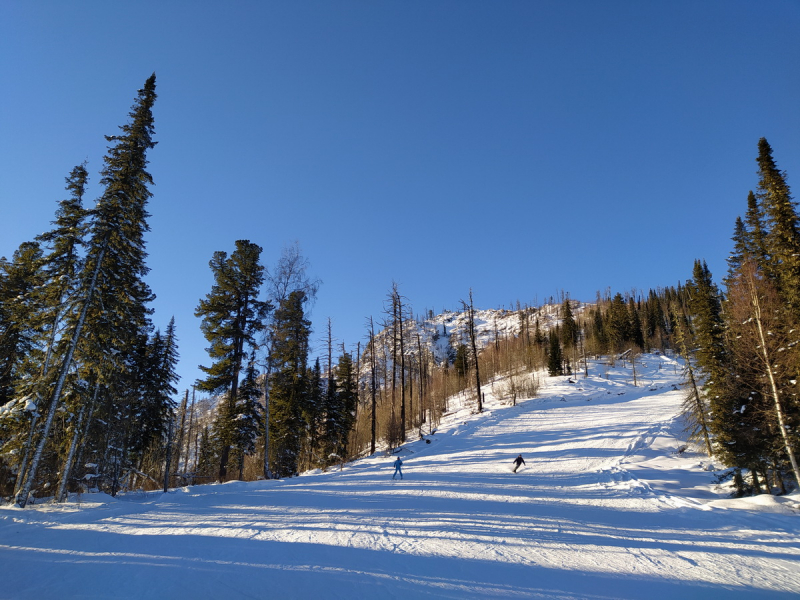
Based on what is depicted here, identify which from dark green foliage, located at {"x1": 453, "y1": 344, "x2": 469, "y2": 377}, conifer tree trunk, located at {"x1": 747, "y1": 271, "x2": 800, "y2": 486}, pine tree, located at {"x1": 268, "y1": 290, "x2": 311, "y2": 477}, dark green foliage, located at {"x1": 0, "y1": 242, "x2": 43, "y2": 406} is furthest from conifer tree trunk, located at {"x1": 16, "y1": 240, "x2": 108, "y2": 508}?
dark green foliage, located at {"x1": 453, "y1": 344, "x2": 469, "y2": 377}

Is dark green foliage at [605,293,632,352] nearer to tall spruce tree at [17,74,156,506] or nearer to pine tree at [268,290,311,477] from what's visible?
pine tree at [268,290,311,477]

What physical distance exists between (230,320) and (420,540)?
1952 cm

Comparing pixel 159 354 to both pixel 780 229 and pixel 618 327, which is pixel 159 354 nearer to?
pixel 780 229

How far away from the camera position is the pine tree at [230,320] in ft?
76.0

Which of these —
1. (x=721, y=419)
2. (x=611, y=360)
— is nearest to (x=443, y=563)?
(x=721, y=419)

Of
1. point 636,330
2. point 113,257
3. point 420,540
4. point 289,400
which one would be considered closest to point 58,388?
point 113,257

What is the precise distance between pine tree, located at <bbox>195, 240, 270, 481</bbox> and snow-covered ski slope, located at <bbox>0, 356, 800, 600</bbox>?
21.2ft

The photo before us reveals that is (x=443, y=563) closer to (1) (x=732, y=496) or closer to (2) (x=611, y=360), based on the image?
(1) (x=732, y=496)

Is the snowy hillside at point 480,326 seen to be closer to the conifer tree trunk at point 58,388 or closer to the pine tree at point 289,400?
the pine tree at point 289,400

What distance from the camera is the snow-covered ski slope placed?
22.3ft

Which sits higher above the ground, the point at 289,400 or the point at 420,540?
the point at 289,400

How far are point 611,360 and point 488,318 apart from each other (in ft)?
374

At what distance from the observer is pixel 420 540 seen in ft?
30.2

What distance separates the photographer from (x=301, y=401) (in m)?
30.4
